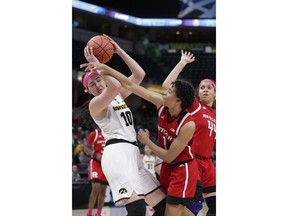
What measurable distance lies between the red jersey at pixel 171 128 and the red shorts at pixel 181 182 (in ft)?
0.23

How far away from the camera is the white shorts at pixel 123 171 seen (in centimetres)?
355

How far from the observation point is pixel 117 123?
12.2 feet

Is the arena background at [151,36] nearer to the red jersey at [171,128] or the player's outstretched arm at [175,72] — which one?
the player's outstretched arm at [175,72]

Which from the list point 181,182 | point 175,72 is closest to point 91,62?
point 175,72

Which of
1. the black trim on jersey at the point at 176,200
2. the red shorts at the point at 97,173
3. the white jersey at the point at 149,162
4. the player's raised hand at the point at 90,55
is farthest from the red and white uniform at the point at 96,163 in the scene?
the player's raised hand at the point at 90,55

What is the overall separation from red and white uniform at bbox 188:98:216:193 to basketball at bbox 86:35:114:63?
1.27 metres

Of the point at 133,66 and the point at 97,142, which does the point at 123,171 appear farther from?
the point at 97,142

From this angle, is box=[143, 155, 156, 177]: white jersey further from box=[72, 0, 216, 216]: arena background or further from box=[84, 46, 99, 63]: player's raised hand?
box=[72, 0, 216, 216]: arena background
